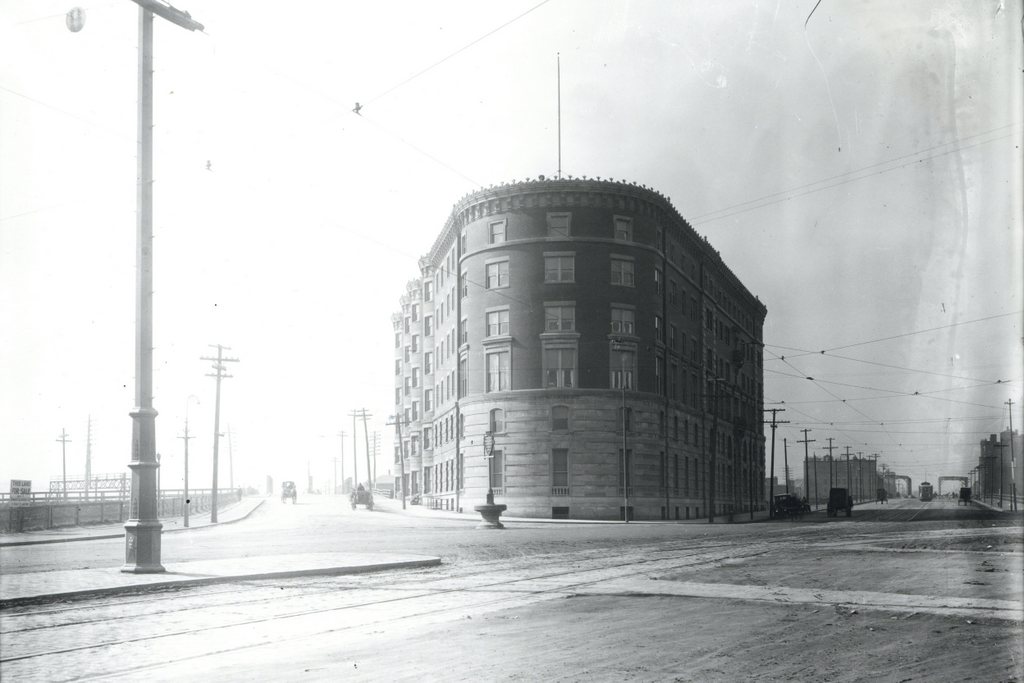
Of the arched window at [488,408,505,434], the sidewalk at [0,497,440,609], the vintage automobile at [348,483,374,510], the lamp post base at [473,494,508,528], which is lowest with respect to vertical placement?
the vintage automobile at [348,483,374,510]

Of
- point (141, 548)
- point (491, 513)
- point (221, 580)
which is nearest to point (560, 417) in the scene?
point (491, 513)

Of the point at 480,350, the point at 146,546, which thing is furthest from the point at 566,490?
the point at 146,546

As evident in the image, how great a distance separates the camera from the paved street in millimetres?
7406

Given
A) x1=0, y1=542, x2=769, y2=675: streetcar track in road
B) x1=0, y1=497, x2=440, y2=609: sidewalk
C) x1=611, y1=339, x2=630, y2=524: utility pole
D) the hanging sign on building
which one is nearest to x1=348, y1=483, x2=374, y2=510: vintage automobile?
x1=611, y1=339, x2=630, y2=524: utility pole

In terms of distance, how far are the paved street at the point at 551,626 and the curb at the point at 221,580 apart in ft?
0.37

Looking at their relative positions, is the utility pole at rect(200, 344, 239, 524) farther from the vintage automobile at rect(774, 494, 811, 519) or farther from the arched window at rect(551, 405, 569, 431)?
the vintage automobile at rect(774, 494, 811, 519)

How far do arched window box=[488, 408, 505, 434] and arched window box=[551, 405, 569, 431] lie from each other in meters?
3.05

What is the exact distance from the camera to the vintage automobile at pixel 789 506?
60.2 metres

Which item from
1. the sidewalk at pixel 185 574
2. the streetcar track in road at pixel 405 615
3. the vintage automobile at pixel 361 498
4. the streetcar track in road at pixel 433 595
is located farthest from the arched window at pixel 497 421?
the streetcar track in road at pixel 405 615

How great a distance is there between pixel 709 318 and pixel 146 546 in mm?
63116

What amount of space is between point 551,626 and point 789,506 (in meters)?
54.3

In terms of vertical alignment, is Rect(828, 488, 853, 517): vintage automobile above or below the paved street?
below

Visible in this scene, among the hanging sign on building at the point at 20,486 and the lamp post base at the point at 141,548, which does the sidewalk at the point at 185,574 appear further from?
the hanging sign on building at the point at 20,486

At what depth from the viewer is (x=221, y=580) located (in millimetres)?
13969
